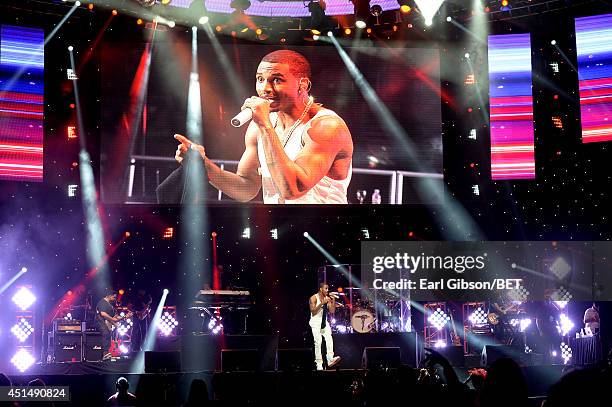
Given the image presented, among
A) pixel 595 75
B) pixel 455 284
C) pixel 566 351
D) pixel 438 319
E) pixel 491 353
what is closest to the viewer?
pixel 491 353

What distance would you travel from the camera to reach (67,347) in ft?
41.8

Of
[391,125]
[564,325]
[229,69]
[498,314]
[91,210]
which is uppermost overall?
[229,69]

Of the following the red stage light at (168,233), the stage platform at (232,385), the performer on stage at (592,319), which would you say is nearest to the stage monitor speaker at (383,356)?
the stage platform at (232,385)

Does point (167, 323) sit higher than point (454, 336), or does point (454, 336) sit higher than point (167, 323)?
point (167, 323)

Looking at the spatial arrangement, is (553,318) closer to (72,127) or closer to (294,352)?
(294,352)

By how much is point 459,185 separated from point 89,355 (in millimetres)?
7206

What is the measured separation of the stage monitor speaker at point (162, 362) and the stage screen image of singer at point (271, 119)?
3.69 m

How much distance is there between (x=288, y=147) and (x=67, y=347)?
489 centimetres

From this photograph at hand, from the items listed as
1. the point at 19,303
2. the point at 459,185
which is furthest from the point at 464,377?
the point at 19,303

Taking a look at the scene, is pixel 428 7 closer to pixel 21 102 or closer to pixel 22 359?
pixel 21 102

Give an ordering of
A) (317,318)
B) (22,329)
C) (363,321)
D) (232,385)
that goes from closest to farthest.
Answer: (232,385) → (317,318) → (363,321) → (22,329)

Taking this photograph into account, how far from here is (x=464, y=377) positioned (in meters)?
10.8

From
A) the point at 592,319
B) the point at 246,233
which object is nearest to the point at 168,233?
the point at 246,233

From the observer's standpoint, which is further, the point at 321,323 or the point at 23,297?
the point at 23,297
